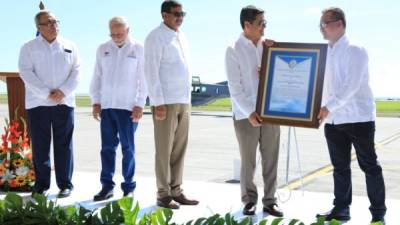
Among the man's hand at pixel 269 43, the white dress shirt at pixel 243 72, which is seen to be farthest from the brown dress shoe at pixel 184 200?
the man's hand at pixel 269 43

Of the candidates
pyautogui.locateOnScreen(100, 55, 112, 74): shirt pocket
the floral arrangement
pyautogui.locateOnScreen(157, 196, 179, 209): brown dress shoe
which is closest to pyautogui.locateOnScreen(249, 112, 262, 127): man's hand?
pyautogui.locateOnScreen(157, 196, 179, 209): brown dress shoe

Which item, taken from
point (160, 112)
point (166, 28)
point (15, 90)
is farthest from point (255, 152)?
point (15, 90)

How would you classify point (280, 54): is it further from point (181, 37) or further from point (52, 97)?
point (52, 97)

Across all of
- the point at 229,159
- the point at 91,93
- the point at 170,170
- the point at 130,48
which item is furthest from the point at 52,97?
the point at 229,159

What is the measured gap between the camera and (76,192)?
5.92m

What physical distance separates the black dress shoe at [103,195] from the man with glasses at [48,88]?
0.42 metres

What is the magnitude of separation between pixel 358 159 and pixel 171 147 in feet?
5.79

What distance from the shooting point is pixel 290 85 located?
184 inches

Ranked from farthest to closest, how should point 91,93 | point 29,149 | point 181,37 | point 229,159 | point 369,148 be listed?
point 229,159 → point 29,149 → point 91,93 → point 181,37 → point 369,148

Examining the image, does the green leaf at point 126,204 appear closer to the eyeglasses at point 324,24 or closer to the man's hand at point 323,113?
the man's hand at point 323,113

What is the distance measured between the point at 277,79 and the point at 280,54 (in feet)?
0.71

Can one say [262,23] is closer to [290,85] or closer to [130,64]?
[290,85]

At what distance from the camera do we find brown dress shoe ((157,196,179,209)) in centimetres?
513

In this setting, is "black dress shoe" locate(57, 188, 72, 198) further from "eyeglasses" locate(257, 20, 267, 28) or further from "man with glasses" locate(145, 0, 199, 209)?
"eyeglasses" locate(257, 20, 267, 28)
